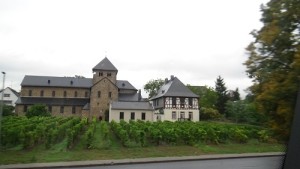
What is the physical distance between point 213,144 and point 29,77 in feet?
3.77

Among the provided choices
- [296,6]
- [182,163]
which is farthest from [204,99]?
[296,6]

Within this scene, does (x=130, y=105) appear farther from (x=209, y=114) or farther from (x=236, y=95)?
(x=236, y=95)

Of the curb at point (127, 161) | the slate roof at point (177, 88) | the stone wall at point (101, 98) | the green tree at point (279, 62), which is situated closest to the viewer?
the green tree at point (279, 62)

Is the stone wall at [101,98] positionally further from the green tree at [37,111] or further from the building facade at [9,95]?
the building facade at [9,95]

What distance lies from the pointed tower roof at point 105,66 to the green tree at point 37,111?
306 mm

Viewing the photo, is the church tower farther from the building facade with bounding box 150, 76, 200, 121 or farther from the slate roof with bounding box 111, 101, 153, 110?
the building facade with bounding box 150, 76, 200, 121

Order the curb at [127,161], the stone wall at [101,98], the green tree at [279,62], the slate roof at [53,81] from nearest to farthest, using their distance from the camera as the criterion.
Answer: the green tree at [279,62]
the curb at [127,161]
the slate roof at [53,81]
the stone wall at [101,98]

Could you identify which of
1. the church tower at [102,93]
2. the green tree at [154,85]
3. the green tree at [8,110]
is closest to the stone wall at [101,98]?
the church tower at [102,93]

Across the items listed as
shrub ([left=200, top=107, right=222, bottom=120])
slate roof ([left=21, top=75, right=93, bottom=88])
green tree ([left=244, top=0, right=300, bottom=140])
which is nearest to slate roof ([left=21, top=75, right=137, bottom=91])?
slate roof ([left=21, top=75, right=93, bottom=88])

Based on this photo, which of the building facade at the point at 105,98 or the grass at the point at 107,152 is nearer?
the grass at the point at 107,152

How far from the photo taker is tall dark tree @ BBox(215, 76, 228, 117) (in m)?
1.15

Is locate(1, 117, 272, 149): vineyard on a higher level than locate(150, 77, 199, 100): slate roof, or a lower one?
lower

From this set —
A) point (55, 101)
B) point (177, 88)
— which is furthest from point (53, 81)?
point (177, 88)

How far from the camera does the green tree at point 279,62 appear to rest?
907 mm
